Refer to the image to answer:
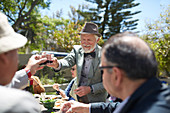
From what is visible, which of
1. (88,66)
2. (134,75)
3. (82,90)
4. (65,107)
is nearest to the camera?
(134,75)

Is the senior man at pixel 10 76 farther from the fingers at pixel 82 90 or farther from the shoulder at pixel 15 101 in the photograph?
the fingers at pixel 82 90

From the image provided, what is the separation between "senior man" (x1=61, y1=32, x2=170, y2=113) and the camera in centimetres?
88

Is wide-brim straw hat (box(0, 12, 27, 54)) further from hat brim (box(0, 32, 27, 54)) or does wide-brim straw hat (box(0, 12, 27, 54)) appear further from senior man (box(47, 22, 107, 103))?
senior man (box(47, 22, 107, 103))

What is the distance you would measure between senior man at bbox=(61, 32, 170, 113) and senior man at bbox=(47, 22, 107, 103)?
1475 millimetres

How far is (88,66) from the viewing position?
2.63 m

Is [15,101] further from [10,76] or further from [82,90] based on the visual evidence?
[82,90]

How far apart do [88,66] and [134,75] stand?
1694mm

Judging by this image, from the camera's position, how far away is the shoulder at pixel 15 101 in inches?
29.7

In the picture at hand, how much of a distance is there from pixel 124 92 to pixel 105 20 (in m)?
25.5

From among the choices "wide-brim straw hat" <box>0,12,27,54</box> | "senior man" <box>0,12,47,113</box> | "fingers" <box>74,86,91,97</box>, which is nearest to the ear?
"senior man" <box>0,12,47,113</box>

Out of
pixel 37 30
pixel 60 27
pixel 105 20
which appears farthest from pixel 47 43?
pixel 105 20

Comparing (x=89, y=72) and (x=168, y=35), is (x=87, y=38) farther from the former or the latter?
(x=168, y=35)

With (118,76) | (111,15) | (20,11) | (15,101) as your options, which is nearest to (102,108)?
(118,76)

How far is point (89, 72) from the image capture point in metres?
2.58
